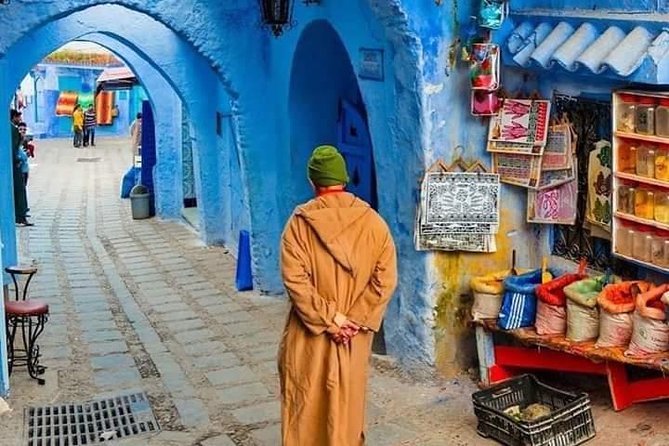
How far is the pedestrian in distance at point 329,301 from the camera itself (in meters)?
4.36

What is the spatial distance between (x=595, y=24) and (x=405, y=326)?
2418 millimetres

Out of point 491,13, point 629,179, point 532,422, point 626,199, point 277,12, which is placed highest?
point 277,12

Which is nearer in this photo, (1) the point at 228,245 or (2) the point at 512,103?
(2) the point at 512,103

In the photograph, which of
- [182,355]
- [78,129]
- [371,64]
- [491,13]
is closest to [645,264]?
[491,13]

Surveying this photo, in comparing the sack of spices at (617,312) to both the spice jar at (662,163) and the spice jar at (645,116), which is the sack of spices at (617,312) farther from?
the spice jar at (645,116)

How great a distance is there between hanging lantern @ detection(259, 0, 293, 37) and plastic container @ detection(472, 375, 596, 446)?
405cm

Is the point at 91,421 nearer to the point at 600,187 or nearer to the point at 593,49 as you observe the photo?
the point at 600,187

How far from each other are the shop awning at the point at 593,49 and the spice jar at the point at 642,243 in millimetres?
913

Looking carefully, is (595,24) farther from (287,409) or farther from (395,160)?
(287,409)

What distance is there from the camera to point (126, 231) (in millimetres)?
13758

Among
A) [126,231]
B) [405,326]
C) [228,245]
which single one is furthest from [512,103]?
[126,231]

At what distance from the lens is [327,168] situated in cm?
436

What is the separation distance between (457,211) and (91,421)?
8.98ft

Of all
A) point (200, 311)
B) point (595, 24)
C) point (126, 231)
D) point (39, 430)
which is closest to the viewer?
point (595, 24)
